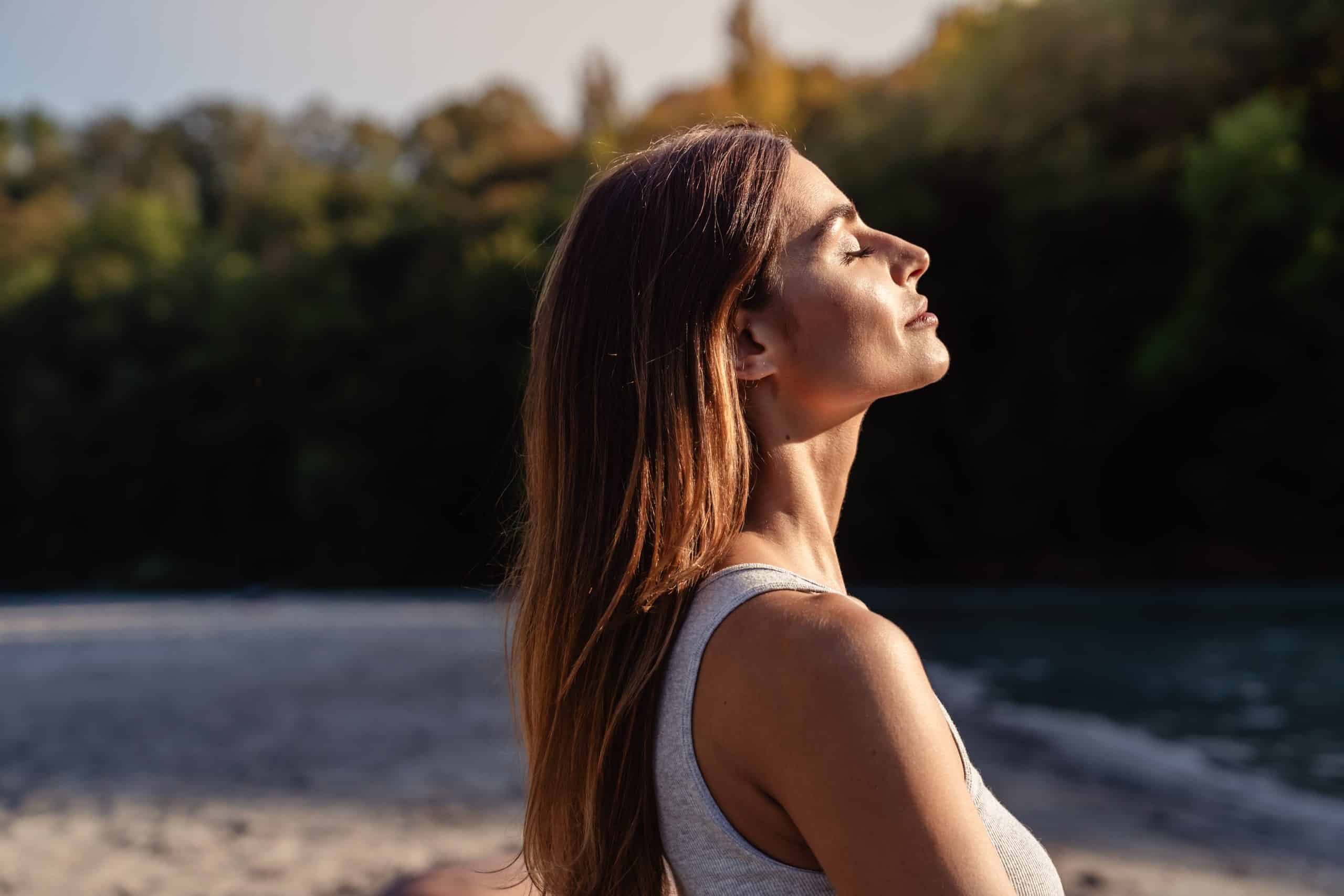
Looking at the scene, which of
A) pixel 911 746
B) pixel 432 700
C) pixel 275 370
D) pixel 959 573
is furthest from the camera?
pixel 275 370

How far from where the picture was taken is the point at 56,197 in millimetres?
54969

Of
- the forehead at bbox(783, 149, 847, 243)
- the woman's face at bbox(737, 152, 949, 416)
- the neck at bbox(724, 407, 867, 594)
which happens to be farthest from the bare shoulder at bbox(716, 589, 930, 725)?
the forehead at bbox(783, 149, 847, 243)

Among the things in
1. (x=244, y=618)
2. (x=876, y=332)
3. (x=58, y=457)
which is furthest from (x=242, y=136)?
(x=876, y=332)

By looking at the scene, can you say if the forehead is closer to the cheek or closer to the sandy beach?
the cheek

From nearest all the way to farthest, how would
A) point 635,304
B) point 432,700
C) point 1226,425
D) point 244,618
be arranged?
1. point 635,304
2. point 432,700
3. point 244,618
4. point 1226,425

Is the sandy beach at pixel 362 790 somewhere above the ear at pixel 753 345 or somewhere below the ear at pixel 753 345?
below

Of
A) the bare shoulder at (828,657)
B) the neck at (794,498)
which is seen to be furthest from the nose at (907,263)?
the bare shoulder at (828,657)

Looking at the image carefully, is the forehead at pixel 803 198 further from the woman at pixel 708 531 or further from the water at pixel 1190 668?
the water at pixel 1190 668

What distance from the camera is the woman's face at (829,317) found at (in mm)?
1321

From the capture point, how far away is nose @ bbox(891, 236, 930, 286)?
4.69 ft

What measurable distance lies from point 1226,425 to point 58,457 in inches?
1251

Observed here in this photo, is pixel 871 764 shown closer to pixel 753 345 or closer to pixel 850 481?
pixel 753 345

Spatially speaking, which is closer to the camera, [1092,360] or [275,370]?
[1092,360]

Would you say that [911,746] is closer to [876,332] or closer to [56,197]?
[876,332]
